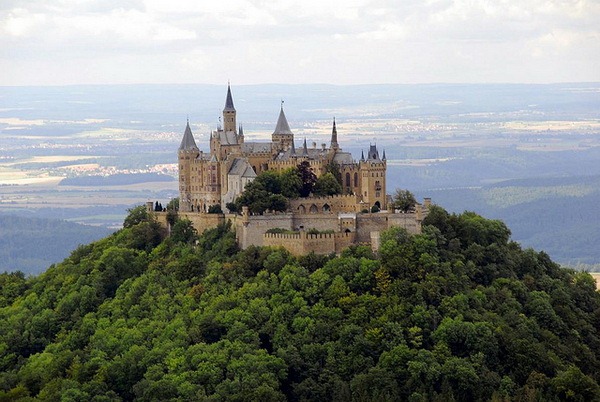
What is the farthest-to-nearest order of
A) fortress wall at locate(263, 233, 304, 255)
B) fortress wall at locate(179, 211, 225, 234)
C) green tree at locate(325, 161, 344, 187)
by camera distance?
green tree at locate(325, 161, 344, 187)
fortress wall at locate(179, 211, 225, 234)
fortress wall at locate(263, 233, 304, 255)

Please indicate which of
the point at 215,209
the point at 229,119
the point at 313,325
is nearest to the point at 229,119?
the point at 229,119

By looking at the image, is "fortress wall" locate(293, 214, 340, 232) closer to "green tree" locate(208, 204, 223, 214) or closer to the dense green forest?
"green tree" locate(208, 204, 223, 214)

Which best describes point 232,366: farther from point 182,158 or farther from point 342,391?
point 182,158

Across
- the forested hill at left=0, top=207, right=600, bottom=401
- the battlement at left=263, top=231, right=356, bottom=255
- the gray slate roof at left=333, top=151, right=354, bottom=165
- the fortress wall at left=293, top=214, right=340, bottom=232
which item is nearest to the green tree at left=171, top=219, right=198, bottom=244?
the forested hill at left=0, top=207, right=600, bottom=401

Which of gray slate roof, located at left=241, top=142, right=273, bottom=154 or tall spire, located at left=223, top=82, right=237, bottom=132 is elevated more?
tall spire, located at left=223, top=82, right=237, bottom=132

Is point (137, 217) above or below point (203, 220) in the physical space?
below

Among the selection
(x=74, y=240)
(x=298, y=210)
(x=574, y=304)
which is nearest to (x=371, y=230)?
(x=298, y=210)

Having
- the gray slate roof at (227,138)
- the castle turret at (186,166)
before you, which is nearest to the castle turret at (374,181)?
the gray slate roof at (227,138)

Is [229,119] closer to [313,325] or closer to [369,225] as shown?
[369,225]
